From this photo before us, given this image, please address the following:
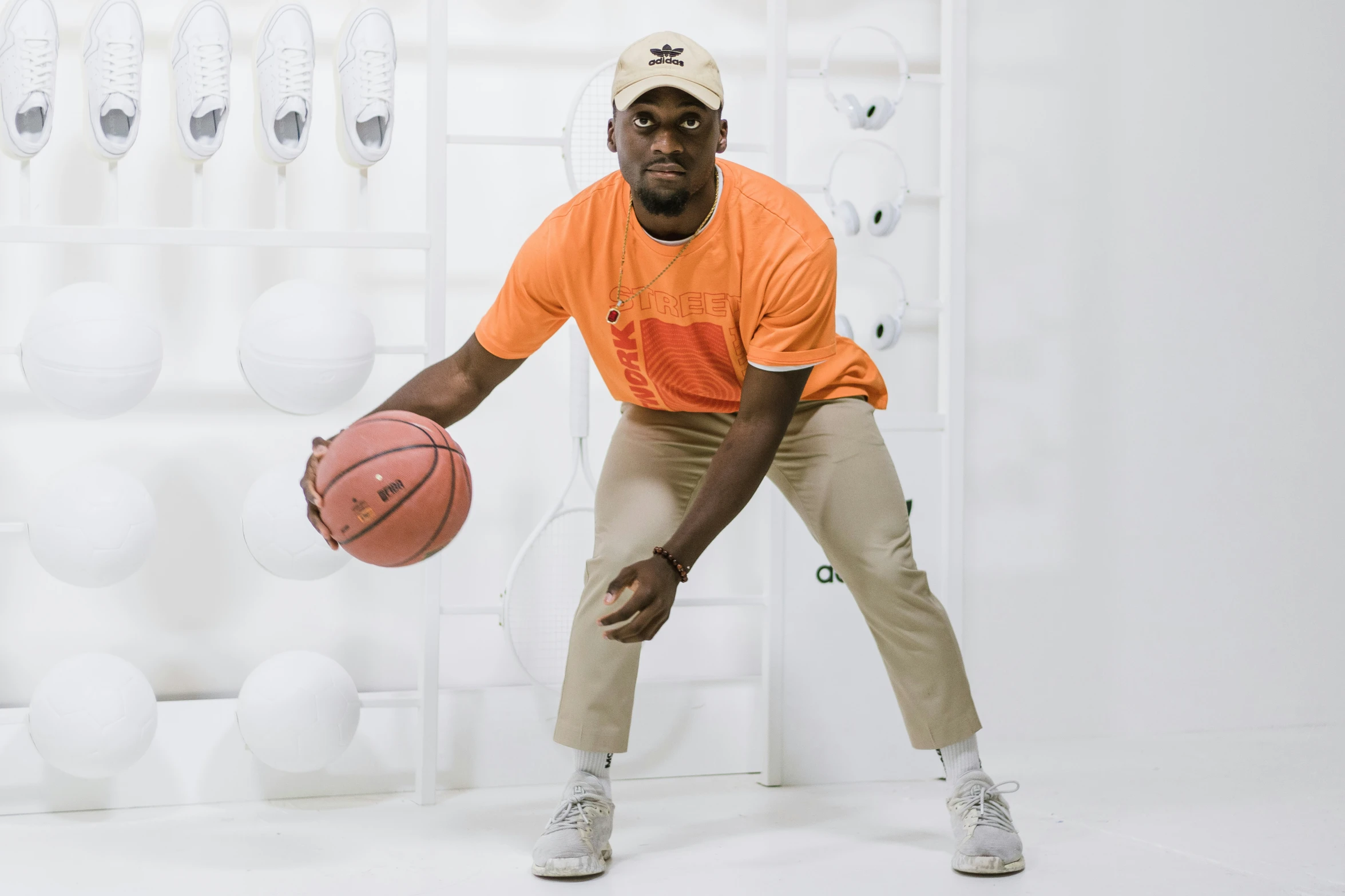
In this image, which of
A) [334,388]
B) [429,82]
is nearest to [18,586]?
[334,388]

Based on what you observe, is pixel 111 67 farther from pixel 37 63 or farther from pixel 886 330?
pixel 886 330

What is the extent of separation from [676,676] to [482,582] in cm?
51

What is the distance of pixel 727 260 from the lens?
200 cm

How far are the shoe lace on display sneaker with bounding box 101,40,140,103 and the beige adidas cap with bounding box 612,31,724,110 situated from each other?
3.22 ft

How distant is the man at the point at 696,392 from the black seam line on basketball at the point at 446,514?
0.22 metres

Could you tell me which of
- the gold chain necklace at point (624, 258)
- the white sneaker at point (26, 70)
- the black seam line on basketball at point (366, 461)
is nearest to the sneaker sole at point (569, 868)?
the black seam line on basketball at point (366, 461)

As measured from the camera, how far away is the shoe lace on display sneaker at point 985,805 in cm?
207

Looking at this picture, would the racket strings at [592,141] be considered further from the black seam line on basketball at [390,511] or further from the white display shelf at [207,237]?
the black seam line on basketball at [390,511]

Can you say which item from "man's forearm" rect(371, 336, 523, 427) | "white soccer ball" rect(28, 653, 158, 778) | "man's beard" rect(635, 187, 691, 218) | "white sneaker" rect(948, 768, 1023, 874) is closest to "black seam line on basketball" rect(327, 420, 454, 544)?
"man's forearm" rect(371, 336, 523, 427)

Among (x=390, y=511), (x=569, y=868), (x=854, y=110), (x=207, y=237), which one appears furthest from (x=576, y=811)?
(x=854, y=110)

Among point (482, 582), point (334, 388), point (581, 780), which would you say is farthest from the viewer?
point (482, 582)

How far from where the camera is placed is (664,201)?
192 cm

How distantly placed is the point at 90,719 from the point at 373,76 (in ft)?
4.26

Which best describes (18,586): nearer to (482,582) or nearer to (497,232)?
(482,582)
